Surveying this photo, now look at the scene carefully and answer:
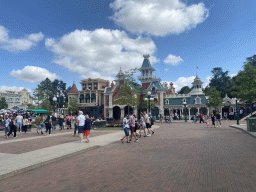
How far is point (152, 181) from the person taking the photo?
4.92m

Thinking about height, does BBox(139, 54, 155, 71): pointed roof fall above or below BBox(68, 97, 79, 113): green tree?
above

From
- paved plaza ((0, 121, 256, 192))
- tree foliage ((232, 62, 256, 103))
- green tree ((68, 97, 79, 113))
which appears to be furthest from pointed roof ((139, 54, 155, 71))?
paved plaza ((0, 121, 256, 192))

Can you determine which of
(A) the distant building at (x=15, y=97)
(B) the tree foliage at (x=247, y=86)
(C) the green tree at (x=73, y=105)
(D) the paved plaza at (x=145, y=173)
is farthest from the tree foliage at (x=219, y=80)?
(A) the distant building at (x=15, y=97)

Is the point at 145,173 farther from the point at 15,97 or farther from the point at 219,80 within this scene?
the point at 15,97

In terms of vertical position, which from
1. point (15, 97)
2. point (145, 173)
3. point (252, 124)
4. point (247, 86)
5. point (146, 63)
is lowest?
point (145, 173)

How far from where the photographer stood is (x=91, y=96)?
58.1m

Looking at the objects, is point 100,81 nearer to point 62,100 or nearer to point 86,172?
point 62,100

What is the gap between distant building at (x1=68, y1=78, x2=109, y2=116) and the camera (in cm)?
5690

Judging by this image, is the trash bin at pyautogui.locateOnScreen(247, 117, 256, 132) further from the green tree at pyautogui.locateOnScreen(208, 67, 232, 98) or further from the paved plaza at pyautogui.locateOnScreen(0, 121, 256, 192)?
the green tree at pyautogui.locateOnScreen(208, 67, 232, 98)

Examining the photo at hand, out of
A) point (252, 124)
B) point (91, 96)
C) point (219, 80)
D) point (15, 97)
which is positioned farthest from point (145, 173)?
point (15, 97)

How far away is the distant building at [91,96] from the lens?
187 feet

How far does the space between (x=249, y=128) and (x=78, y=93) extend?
52180 mm

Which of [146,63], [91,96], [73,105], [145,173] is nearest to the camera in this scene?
[145,173]

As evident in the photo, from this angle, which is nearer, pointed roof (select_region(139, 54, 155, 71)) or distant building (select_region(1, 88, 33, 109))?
pointed roof (select_region(139, 54, 155, 71))
